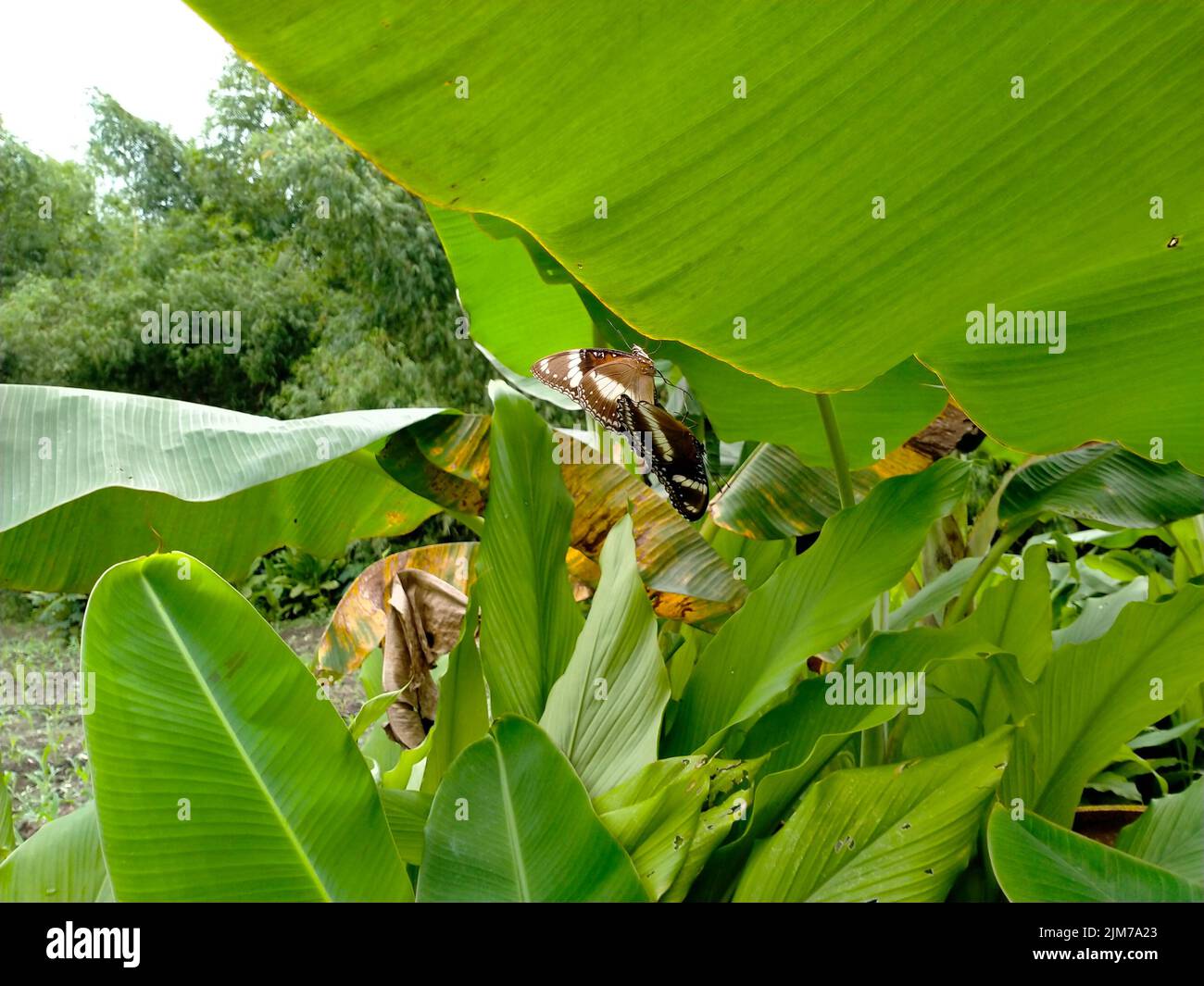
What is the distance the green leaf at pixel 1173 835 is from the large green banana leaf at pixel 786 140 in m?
0.37

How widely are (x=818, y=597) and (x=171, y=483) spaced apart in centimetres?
37

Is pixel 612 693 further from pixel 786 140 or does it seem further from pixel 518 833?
pixel 786 140

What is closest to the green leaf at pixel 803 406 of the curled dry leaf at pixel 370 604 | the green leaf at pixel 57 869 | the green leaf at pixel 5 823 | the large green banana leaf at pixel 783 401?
the large green banana leaf at pixel 783 401

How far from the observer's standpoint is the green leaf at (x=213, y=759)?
0.36m

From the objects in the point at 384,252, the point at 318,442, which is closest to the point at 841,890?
the point at 318,442

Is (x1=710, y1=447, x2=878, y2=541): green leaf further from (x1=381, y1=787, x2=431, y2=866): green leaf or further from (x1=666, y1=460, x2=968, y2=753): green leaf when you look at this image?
(x1=381, y1=787, x2=431, y2=866): green leaf

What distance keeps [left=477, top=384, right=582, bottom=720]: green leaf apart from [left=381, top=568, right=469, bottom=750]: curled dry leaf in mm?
168

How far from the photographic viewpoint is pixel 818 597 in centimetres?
48

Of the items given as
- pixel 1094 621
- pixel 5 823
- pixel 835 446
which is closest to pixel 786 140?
pixel 835 446

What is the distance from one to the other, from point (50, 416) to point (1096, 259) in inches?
20.3

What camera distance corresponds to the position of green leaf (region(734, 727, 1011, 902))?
0.40 metres

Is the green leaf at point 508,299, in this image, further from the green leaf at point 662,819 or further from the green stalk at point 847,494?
the green leaf at point 662,819

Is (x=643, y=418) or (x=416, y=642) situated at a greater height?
(x=643, y=418)

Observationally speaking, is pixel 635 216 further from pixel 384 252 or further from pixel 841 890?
pixel 384 252
